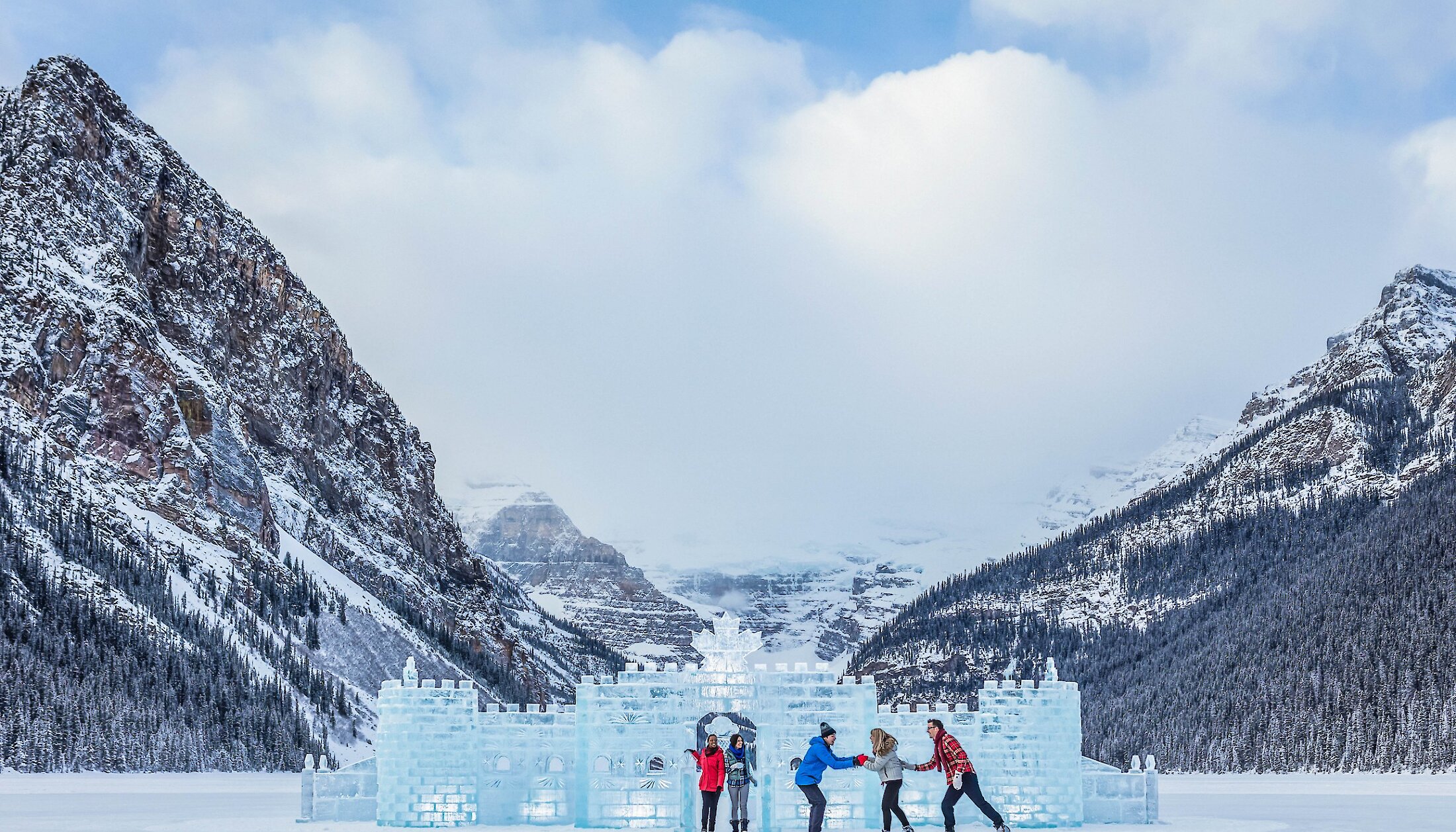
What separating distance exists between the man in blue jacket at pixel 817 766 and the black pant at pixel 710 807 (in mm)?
2987

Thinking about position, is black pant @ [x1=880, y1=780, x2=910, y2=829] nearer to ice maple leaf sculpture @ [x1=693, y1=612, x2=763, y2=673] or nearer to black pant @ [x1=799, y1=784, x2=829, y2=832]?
black pant @ [x1=799, y1=784, x2=829, y2=832]

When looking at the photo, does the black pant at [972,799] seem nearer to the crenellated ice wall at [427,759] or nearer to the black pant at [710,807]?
the black pant at [710,807]

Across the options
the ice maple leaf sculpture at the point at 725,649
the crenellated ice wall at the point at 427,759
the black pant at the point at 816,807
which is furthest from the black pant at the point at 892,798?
the crenellated ice wall at the point at 427,759

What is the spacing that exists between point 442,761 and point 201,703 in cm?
12514

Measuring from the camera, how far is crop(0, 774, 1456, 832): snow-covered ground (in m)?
55.2

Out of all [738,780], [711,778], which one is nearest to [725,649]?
[738,780]

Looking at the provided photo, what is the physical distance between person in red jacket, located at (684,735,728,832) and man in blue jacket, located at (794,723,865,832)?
2.83m

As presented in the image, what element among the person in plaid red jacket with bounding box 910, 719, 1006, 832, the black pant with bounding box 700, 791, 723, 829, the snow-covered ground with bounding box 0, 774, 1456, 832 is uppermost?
the person in plaid red jacket with bounding box 910, 719, 1006, 832

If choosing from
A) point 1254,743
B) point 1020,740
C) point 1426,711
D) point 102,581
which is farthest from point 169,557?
point 1020,740

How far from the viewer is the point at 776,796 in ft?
168

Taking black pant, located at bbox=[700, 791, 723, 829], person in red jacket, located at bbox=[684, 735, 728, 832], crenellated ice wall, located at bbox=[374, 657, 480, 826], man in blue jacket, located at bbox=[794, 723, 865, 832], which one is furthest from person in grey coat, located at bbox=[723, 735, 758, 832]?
crenellated ice wall, located at bbox=[374, 657, 480, 826]

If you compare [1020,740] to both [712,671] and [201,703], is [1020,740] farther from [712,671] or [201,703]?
[201,703]

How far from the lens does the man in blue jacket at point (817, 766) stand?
41344mm

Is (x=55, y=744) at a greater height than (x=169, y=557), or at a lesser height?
lesser
